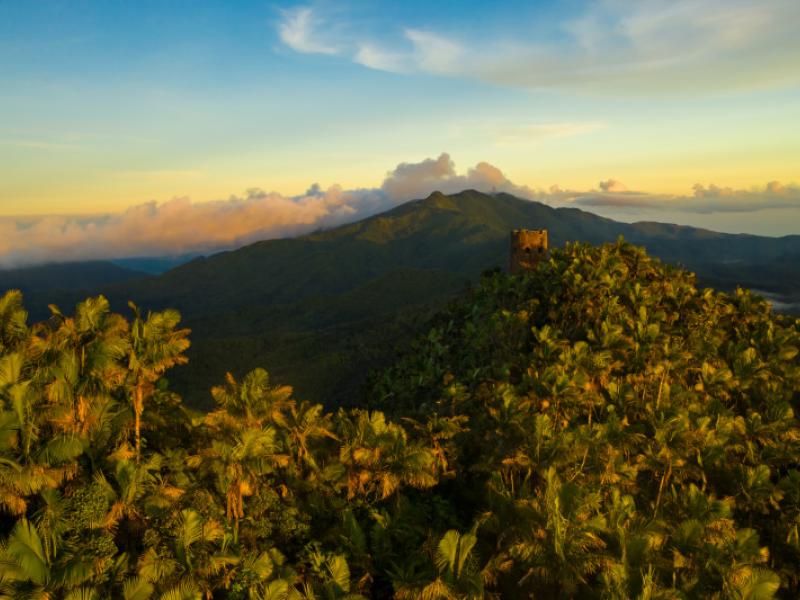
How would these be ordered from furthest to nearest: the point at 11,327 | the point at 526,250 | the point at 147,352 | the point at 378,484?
1. the point at 526,250
2. the point at 378,484
3. the point at 11,327
4. the point at 147,352

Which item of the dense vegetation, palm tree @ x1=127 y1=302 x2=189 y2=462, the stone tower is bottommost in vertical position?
the dense vegetation

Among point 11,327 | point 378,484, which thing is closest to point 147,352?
point 11,327

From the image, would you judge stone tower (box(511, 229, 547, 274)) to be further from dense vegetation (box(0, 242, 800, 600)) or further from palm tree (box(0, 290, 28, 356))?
palm tree (box(0, 290, 28, 356))

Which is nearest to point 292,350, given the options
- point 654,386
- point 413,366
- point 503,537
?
point 413,366

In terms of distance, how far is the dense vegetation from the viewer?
1817cm

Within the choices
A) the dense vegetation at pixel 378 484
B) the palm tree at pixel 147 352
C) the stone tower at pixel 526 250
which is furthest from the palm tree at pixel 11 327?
the stone tower at pixel 526 250

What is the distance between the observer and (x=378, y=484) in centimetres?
2797

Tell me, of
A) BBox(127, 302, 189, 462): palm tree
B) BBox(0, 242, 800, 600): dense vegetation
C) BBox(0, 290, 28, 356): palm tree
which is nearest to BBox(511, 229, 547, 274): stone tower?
BBox(0, 242, 800, 600): dense vegetation

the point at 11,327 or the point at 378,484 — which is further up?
the point at 11,327

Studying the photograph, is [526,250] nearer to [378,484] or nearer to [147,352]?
[378,484]

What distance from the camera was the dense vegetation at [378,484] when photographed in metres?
18.2

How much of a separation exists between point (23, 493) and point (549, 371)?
2496 cm

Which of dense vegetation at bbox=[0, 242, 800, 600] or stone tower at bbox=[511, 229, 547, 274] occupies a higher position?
stone tower at bbox=[511, 229, 547, 274]

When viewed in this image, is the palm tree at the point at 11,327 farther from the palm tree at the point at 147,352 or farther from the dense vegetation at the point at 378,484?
the palm tree at the point at 147,352
